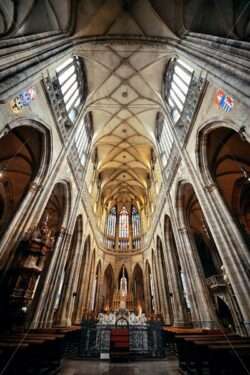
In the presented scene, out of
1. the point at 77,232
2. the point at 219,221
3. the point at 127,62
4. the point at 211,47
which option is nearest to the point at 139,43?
the point at 127,62

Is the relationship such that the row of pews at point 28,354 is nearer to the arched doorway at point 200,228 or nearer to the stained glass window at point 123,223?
the arched doorway at point 200,228

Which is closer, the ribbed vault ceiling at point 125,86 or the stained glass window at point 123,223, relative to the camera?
the ribbed vault ceiling at point 125,86

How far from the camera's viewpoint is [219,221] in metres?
7.10

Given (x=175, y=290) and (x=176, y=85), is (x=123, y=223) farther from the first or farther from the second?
(x=176, y=85)

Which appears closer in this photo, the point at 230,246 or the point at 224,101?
the point at 230,246

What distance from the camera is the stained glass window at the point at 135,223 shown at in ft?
83.5

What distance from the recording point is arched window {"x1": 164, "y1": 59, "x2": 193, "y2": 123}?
35.7 ft

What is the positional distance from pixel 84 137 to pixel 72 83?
430 centimetres

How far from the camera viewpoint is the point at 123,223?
2688 cm

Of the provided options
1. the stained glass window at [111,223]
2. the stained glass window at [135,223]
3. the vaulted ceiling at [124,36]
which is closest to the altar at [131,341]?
the vaulted ceiling at [124,36]

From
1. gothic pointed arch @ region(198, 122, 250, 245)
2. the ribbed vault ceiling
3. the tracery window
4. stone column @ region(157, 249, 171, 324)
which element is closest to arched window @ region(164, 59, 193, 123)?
the ribbed vault ceiling

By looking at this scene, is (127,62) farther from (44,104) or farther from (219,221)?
(219,221)

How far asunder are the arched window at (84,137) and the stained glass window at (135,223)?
14413mm

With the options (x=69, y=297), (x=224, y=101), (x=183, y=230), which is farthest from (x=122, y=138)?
(x=69, y=297)
